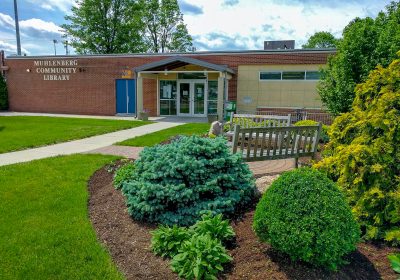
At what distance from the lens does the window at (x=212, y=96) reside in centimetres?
2105

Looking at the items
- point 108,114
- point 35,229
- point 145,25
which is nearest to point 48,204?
point 35,229

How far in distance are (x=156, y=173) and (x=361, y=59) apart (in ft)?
22.5

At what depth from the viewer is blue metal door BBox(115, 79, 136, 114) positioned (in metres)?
22.5

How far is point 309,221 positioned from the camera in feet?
9.45

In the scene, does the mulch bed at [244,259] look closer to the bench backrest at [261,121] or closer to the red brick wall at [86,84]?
the bench backrest at [261,121]

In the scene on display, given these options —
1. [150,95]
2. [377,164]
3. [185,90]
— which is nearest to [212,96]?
[185,90]

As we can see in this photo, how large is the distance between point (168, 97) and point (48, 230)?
60.3 feet

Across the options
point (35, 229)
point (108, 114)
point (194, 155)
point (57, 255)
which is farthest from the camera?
point (108, 114)

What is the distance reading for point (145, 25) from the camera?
44.8 metres

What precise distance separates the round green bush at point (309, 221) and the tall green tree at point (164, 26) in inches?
1733

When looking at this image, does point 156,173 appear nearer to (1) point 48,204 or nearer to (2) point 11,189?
(1) point 48,204

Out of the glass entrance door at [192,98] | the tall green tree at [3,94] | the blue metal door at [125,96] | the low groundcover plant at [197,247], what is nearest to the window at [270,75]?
the glass entrance door at [192,98]

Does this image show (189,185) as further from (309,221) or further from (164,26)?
(164,26)

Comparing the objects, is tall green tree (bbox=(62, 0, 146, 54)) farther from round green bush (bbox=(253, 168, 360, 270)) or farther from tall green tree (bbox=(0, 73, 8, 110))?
round green bush (bbox=(253, 168, 360, 270))
